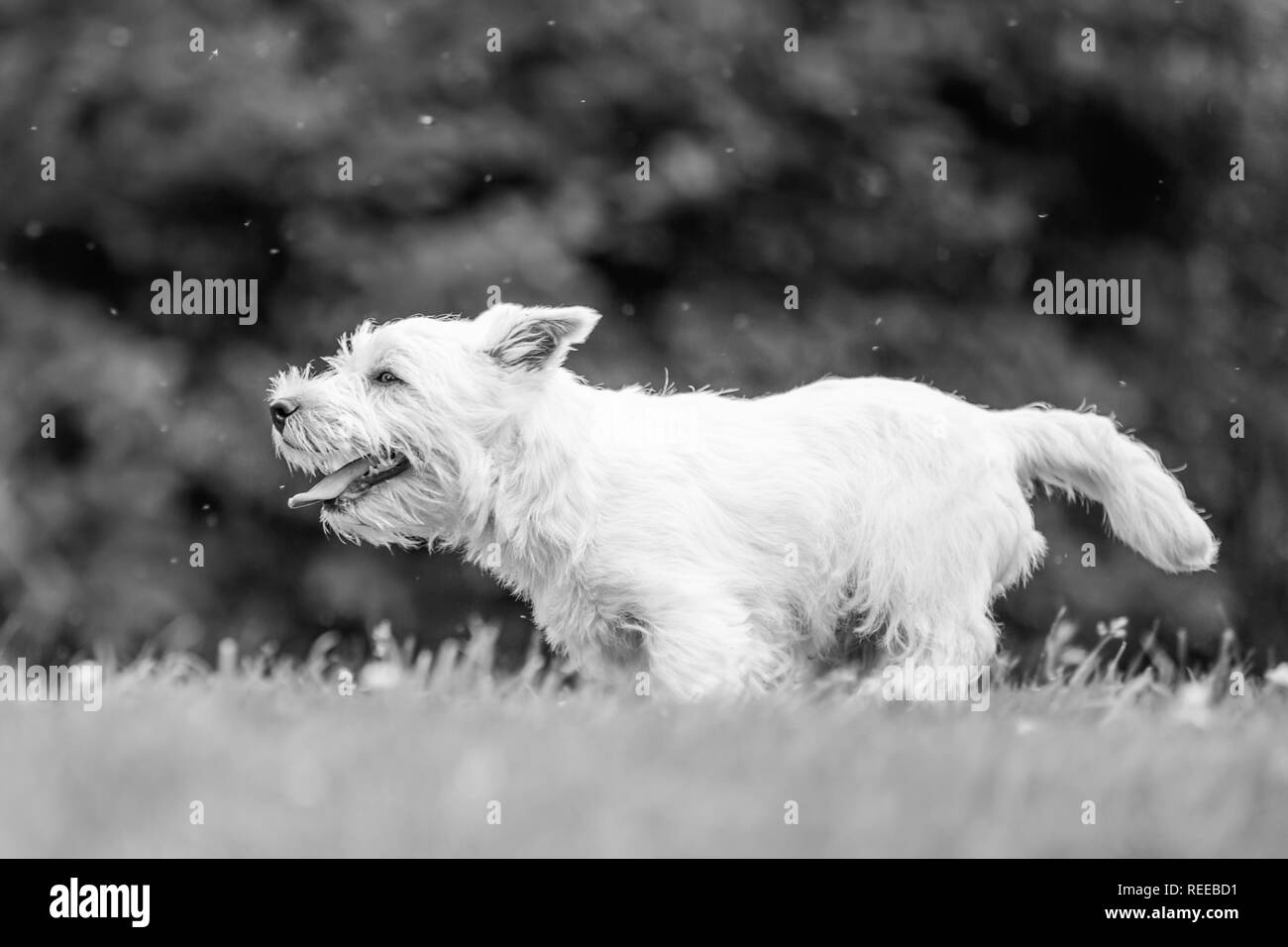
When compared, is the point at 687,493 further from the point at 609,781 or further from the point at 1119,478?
the point at 609,781

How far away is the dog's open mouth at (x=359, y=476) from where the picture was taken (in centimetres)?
497

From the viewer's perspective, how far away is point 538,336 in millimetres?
4961

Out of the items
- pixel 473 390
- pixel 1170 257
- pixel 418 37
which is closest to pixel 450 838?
pixel 473 390

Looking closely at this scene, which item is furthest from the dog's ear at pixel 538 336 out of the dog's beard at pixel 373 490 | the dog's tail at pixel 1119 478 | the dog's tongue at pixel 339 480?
the dog's tail at pixel 1119 478

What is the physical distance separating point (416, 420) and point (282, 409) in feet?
1.43

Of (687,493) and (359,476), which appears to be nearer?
(687,493)

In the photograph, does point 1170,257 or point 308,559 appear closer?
point 308,559

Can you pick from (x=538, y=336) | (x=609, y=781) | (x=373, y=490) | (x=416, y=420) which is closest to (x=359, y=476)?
(x=373, y=490)

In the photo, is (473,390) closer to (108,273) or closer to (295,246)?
(295,246)

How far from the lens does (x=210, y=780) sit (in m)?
3.14

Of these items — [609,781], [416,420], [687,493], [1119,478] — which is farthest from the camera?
[1119,478]

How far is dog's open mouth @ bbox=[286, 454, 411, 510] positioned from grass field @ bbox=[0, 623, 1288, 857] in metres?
1.03
